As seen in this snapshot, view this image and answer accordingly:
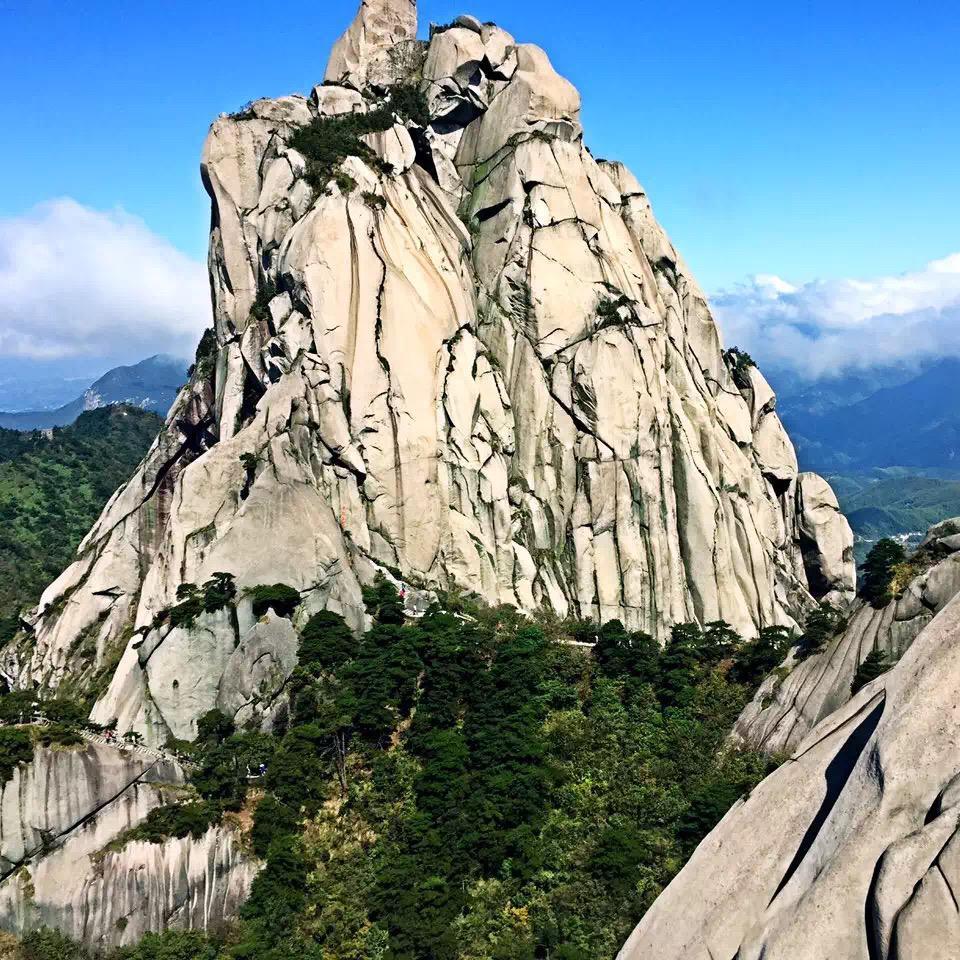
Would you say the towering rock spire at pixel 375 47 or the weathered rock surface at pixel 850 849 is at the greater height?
the towering rock spire at pixel 375 47

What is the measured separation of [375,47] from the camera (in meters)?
75.8

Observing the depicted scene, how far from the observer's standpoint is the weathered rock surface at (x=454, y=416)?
52000 millimetres

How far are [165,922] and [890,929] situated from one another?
76.8ft

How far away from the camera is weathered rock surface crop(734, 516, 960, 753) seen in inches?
1293

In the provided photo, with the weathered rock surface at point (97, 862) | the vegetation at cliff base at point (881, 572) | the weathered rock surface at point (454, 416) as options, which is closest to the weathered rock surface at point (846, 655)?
the vegetation at cliff base at point (881, 572)

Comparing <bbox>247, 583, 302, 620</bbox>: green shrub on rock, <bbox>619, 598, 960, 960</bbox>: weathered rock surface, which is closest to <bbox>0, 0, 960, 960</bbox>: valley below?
<bbox>619, 598, 960, 960</bbox>: weathered rock surface

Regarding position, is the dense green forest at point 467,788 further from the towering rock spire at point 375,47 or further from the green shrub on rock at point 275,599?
the towering rock spire at point 375,47

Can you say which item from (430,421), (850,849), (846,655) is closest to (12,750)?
(850,849)

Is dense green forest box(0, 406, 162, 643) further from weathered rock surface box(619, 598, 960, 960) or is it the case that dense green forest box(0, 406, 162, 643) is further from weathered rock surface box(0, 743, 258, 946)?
weathered rock surface box(619, 598, 960, 960)

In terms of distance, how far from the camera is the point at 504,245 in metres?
64.3

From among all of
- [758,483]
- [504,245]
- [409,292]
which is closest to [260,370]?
[409,292]

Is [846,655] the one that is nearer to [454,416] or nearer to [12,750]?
[454,416]

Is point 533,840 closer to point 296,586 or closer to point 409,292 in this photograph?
point 296,586

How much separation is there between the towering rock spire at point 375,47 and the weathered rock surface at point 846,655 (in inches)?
2184
